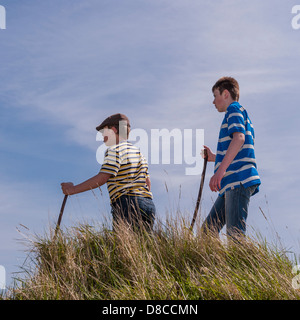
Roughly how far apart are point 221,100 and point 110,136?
5.05 feet

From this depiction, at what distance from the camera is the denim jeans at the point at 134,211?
5.55m

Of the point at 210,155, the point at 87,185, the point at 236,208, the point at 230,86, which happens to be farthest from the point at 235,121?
the point at 87,185

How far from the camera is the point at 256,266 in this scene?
5.12 meters

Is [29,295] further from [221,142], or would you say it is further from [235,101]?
[235,101]

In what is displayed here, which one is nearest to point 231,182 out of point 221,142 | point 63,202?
point 221,142

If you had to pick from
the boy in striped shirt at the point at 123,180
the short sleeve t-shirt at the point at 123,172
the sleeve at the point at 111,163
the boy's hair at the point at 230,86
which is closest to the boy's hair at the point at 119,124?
the boy in striped shirt at the point at 123,180

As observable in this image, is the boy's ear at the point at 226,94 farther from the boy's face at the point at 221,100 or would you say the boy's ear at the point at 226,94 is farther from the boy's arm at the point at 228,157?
the boy's arm at the point at 228,157

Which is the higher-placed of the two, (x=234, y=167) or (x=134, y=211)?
(x=234, y=167)

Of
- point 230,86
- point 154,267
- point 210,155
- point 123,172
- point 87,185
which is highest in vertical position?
point 230,86

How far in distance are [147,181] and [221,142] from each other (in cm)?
142

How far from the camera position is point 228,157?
478 centimetres

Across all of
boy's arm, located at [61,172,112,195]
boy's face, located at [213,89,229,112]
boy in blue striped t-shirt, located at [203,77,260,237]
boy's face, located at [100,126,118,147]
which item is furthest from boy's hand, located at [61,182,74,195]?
boy's face, located at [213,89,229,112]

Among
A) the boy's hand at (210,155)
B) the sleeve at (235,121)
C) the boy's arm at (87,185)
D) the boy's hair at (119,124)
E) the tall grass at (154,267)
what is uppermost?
the boy's hair at (119,124)

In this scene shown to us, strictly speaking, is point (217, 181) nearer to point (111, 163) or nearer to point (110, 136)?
point (111, 163)
